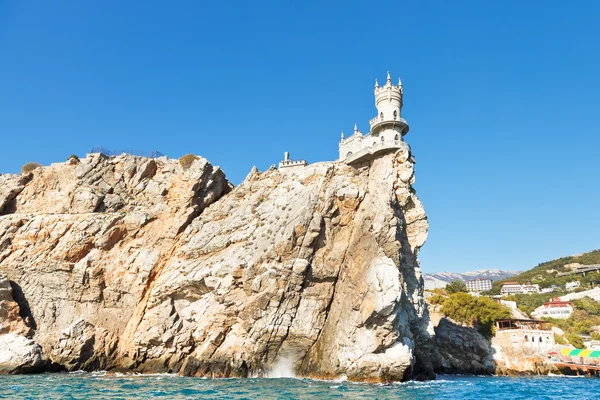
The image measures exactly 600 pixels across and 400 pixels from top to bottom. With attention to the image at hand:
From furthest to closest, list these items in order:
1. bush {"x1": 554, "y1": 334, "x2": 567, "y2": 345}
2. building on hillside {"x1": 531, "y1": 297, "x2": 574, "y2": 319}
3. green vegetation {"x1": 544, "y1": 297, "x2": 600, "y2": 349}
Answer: building on hillside {"x1": 531, "y1": 297, "x2": 574, "y2": 319}
green vegetation {"x1": 544, "y1": 297, "x2": 600, "y2": 349}
bush {"x1": 554, "y1": 334, "x2": 567, "y2": 345}

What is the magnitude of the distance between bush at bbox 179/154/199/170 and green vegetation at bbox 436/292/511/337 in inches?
1578

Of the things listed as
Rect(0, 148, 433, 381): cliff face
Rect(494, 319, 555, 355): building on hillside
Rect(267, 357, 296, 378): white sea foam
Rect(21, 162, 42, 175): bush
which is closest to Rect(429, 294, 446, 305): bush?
Rect(494, 319, 555, 355): building on hillside

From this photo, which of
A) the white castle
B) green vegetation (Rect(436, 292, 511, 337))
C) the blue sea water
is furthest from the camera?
green vegetation (Rect(436, 292, 511, 337))

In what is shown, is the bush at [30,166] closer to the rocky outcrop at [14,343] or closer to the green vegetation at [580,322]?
the rocky outcrop at [14,343]

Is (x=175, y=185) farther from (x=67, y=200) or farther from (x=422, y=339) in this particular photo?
(x=422, y=339)

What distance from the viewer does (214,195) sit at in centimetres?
4878

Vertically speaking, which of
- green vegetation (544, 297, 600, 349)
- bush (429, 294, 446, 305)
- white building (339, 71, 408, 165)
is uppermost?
white building (339, 71, 408, 165)

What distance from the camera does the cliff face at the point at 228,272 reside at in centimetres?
A: 3553

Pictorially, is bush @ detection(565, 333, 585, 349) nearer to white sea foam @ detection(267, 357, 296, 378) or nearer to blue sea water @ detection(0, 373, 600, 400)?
blue sea water @ detection(0, 373, 600, 400)

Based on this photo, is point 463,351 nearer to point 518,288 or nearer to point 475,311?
point 475,311

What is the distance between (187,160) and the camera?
51.1 m

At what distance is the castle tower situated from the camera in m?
45.6

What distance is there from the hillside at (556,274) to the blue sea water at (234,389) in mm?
134795

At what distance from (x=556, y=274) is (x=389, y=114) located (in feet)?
544
